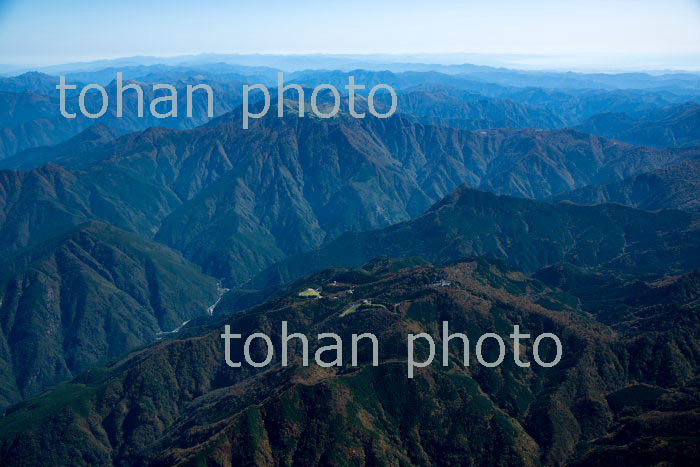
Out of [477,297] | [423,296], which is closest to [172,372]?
[423,296]

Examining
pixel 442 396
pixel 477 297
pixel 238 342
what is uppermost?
pixel 477 297

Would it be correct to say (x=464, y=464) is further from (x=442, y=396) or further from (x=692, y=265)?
(x=692, y=265)

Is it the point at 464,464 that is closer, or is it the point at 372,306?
the point at 464,464

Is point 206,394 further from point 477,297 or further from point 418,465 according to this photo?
point 477,297

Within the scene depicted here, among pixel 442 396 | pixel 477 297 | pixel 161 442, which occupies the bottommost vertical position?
pixel 161 442

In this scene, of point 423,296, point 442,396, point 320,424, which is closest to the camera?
point 320,424

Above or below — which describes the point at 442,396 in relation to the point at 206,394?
above

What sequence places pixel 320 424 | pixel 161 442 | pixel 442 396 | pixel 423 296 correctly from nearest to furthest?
pixel 320 424, pixel 442 396, pixel 161 442, pixel 423 296

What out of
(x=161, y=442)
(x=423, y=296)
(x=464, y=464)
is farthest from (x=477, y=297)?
(x=161, y=442)

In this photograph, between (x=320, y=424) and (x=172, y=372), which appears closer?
(x=320, y=424)
